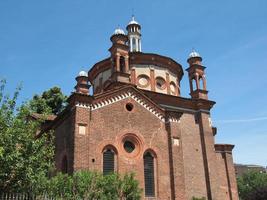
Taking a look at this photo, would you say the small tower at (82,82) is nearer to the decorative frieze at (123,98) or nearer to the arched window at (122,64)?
the arched window at (122,64)

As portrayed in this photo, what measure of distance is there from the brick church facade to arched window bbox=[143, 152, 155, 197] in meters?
0.05

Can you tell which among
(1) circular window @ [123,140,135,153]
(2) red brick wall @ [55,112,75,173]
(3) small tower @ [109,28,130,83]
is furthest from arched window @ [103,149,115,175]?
(3) small tower @ [109,28,130,83]

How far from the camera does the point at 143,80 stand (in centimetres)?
2983

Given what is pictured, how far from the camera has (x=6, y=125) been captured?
15.0 meters

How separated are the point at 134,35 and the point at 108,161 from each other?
16.3 m

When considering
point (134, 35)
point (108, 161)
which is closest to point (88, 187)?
point (108, 161)

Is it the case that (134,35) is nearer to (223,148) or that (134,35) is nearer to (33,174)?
(223,148)

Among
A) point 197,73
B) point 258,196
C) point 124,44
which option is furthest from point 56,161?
point 258,196

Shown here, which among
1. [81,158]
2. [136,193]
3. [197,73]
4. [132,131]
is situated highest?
[197,73]

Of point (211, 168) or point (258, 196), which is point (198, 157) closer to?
point (211, 168)

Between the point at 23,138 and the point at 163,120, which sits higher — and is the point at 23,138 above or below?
below

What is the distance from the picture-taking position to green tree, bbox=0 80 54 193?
14102 mm

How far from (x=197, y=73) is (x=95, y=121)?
40.0 feet

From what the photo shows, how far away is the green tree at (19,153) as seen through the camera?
46.3 feet
